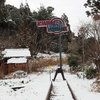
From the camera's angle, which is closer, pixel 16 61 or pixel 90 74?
pixel 90 74

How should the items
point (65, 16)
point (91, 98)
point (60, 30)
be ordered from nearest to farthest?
1. point (91, 98)
2. point (60, 30)
3. point (65, 16)

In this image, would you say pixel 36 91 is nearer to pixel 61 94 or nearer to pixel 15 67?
pixel 61 94

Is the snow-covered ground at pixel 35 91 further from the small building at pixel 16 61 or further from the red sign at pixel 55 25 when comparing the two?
the small building at pixel 16 61

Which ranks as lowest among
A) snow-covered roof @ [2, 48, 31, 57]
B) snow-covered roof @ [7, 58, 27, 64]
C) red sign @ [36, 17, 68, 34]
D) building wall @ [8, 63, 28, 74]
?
building wall @ [8, 63, 28, 74]

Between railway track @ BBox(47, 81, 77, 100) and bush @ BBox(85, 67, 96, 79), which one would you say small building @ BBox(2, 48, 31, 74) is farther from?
railway track @ BBox(47, 81, 77, 100)

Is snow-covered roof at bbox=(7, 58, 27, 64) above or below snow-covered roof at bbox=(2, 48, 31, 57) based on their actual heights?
below

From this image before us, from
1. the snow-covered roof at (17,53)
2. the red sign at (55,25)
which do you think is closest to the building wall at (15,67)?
the snow-covered roof at (17,53)

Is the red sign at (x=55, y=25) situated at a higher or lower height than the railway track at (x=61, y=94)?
higher

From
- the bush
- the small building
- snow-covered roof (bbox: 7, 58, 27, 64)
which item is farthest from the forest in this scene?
the bush

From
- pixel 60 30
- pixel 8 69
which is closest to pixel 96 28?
pixel 60 30

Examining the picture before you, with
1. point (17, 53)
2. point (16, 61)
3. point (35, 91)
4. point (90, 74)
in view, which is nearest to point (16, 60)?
point (16, 61)

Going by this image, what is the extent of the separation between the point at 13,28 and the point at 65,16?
15952mm

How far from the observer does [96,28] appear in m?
28.1

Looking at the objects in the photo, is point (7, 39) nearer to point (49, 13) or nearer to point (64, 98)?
point (49, 13)
